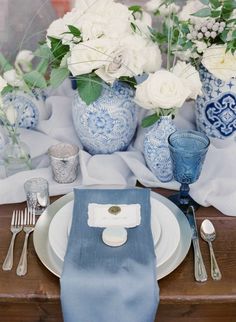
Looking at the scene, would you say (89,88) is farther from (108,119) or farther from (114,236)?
(114,236)

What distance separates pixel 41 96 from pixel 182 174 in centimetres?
41

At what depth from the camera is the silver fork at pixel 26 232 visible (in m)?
0.69

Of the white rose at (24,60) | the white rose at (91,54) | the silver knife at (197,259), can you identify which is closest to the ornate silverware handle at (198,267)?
the silver knife at (197,259)

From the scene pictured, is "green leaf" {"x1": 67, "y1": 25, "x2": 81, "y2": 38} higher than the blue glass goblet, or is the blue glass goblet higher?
"green leaf" {"x1": 67, "y1": 25, "x2": 81, "y2": 38}

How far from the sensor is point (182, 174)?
78 centimetres

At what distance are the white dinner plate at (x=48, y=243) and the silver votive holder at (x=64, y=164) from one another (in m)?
0.05

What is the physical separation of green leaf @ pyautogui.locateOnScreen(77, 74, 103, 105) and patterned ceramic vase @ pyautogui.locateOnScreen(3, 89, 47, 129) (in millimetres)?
163

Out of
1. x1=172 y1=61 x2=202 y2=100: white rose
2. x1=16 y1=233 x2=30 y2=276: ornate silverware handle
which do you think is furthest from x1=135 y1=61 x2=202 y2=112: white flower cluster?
x1=16 y1=233 x2=30 y2=276: ornate silverware handle

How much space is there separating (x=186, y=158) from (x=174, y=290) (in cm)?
22

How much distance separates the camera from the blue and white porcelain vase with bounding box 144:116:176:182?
2.72 feet

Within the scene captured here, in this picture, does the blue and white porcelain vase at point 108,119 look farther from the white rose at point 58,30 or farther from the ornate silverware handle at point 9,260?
the ornate silverware handle at point 9,260

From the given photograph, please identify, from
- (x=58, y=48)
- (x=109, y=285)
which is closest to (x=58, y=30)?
(x=58, y=48)

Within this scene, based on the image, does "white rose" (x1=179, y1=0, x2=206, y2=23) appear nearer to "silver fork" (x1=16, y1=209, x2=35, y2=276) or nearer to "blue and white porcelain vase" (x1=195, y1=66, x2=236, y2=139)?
"blue and white porcelain vase" (x1=195, y1=66, x2=236, y2=139)

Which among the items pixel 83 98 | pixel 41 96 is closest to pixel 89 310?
pixel 83 98
